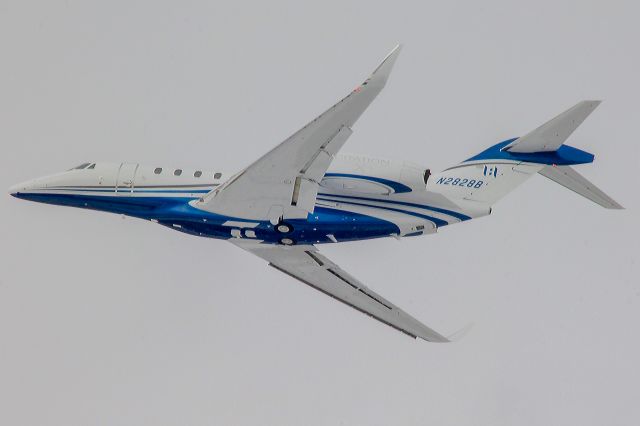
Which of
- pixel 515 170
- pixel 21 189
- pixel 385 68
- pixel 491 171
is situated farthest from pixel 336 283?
pixel 385 68

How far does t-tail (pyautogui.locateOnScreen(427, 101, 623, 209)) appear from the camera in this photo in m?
35.2

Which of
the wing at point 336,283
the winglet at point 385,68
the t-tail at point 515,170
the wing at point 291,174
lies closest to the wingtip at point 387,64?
the winglet at point 385,68

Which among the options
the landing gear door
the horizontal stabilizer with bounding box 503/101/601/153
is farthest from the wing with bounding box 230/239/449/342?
the horizontal stabilizer with bounding box 503/101/601/153

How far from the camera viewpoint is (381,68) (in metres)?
29.0

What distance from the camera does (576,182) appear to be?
35531 millimetres

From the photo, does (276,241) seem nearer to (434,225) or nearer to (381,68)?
(434,225)

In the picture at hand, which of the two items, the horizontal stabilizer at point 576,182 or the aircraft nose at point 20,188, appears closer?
the horizontal stabilizer at point 576,182

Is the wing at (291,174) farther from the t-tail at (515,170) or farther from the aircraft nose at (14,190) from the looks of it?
the aircraft nose at (14,190)

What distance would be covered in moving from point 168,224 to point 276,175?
4428 millimetres

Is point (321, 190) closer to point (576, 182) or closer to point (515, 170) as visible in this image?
point (515, 170)

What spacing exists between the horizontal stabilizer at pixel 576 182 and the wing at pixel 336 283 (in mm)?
6363

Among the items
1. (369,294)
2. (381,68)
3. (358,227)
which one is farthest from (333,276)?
(381,68)

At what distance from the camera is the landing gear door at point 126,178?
37.4 m

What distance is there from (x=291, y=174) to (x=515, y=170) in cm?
663
